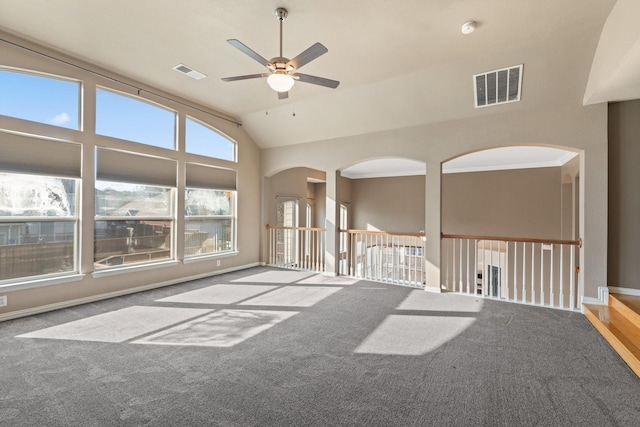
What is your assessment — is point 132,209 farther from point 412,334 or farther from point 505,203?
point 505,203

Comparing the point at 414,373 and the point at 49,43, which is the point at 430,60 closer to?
the point at 414,373

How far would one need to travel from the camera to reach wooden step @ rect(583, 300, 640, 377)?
2625 millimetres

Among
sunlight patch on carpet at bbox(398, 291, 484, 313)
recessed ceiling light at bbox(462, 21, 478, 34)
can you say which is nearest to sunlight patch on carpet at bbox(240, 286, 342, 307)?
sunlight patch on carpet at bbox(398, 291, 484, 313)

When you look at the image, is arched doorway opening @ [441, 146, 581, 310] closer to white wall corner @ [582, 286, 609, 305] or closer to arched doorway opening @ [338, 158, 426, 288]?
arched doorway opening @ [338, 158, 426, 288]

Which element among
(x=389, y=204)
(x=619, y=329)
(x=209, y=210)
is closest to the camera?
(x=619, y=329)

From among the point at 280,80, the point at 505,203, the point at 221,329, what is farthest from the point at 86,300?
the point at 505,203

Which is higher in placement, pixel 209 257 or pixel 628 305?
pixel 209 257

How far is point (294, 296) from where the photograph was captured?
467cm

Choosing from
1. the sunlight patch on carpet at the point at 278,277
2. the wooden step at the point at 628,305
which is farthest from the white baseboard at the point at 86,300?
the wooden step at the point at 628,305

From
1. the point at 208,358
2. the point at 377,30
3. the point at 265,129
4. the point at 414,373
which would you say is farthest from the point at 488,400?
the point at 265,129

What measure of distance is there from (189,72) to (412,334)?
4695 mm

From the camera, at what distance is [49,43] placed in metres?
3.71

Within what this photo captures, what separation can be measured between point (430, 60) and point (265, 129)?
3.66 metres

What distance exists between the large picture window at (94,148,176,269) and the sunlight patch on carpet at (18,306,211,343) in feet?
3.63
